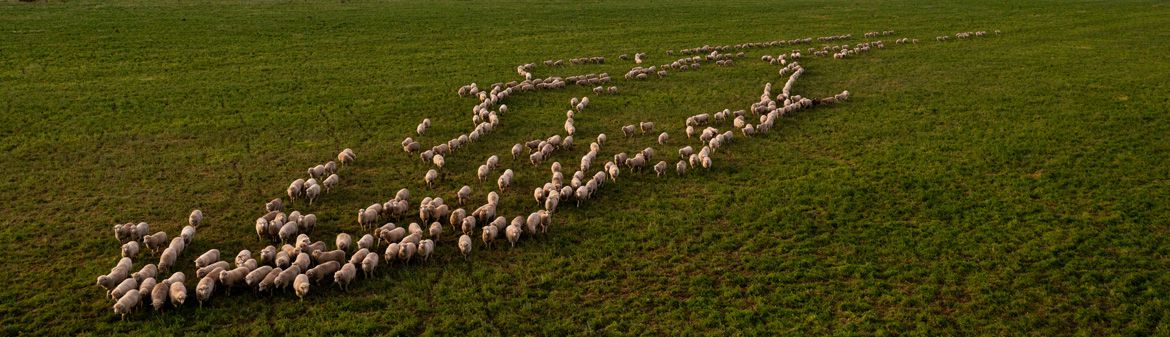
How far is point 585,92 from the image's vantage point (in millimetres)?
32812

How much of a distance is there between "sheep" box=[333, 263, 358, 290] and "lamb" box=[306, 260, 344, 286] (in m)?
0.17

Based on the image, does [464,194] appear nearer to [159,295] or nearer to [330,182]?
[330,182]

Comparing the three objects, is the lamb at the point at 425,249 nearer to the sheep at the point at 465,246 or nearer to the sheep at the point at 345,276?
the sheep at the point at 465,246

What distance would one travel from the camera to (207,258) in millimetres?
15648

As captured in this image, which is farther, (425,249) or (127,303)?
(425,249)

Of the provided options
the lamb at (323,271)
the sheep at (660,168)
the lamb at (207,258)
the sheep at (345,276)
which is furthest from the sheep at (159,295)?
the sheep at (660,168)

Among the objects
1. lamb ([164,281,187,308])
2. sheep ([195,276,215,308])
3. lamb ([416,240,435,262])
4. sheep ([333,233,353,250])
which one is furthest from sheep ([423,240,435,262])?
lamb ([164,281,187,308])

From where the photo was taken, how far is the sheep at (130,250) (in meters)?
16.0

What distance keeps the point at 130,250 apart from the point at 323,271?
4.45 metres

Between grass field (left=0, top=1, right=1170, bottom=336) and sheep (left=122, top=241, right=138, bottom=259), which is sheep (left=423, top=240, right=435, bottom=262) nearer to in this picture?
grass field (left=0, top=1, right=1170, bottom=336)

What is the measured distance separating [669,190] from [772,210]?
9.38ft

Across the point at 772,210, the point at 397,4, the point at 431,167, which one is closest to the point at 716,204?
the point at 772,210

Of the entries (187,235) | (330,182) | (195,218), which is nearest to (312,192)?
(330,182)

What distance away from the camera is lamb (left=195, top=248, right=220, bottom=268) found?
15.5 m
